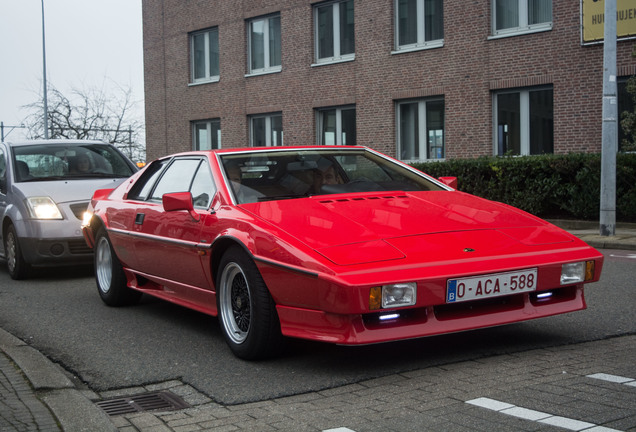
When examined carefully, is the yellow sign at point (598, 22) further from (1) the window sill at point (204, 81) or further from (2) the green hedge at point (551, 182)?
(1) the window sill at point (204, 81)

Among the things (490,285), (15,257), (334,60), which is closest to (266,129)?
(334,60)

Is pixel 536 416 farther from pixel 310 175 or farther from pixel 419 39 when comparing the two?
pixel 419 39

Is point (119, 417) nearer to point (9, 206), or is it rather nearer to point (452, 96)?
point (9, 206)

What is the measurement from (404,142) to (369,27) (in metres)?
3.29

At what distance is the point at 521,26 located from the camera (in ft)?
63.6

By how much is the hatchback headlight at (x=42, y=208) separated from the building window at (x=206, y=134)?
60.8 feet

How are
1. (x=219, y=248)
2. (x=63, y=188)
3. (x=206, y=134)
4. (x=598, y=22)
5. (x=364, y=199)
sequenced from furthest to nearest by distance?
(x=206, y=134) < (x=598, y=22) < (x=63, y=188) < (x=364, y=199) < (x=219, y=248)

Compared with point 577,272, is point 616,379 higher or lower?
lower

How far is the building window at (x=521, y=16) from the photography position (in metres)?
19.0

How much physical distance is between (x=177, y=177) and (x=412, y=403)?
Answer: 10.5 feet

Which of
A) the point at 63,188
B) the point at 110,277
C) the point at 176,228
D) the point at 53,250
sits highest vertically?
the point at 63,188

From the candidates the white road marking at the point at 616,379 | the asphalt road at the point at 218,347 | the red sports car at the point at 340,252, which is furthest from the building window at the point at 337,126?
the white road marking at the point at 616,379

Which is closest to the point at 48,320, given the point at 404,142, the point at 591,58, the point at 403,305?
the point at 403,305

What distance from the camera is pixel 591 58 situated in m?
18.0
